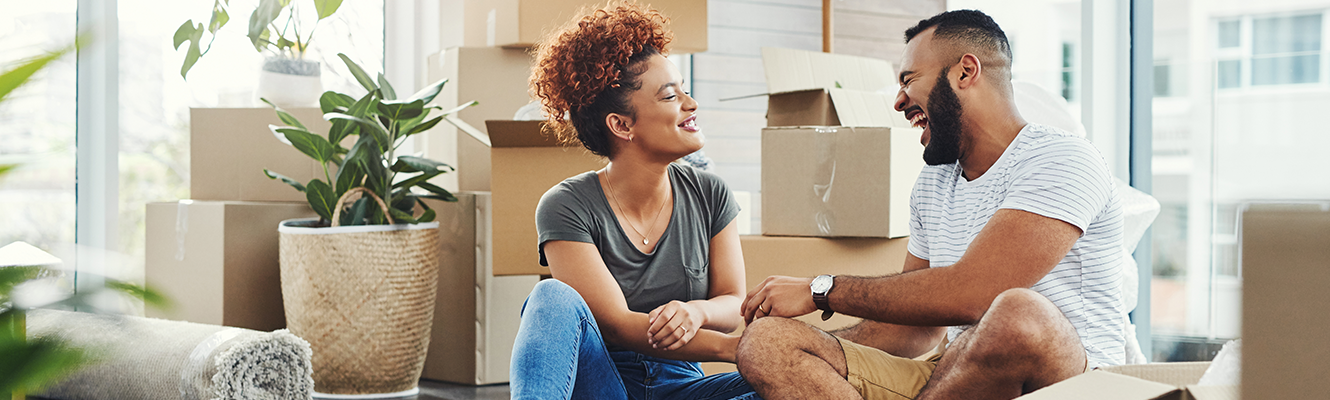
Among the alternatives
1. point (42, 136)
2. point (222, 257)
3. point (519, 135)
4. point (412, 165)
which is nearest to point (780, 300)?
point (519, 135)

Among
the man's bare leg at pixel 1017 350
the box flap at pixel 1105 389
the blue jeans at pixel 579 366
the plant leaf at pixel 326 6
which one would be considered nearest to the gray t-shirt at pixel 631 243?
the blue jeans at pixel 579 366

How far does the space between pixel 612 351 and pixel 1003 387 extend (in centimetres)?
58

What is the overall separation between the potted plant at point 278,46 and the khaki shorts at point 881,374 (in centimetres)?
173

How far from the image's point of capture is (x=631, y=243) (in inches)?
55.8

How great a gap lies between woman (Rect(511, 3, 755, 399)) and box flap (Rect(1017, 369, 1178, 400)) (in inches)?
24.4

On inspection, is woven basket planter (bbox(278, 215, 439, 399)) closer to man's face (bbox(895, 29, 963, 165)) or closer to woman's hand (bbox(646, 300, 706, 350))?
woman's hand (bbox(646, 300, 706, 350))

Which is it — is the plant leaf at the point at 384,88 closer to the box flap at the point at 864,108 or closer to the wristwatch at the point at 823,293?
the box flap at the point at 864,108

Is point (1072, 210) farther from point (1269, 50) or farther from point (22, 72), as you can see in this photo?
point (1269, 50)

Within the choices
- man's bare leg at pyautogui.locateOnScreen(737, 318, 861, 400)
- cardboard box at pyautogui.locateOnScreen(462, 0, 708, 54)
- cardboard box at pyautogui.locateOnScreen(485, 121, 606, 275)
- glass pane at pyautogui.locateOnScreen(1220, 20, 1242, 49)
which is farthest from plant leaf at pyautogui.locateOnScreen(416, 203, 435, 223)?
glass pane at pyautogui.locateOnScreen(1220, 20, 1242, 49)

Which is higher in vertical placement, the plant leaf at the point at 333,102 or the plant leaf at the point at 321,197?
the plant leaf at the point at 333,102

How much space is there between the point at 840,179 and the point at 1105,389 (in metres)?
1.04

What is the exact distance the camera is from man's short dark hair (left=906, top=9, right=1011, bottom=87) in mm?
1315

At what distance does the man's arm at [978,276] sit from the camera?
1.12 meters

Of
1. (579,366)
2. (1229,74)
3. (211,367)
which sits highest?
(1229,74)
